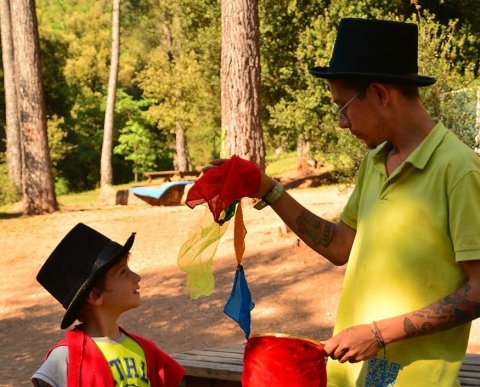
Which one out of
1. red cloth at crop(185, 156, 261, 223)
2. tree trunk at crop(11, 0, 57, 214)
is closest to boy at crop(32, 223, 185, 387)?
red cloth at crop(185, 156, 261, 223)

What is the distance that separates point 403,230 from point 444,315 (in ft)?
0.91

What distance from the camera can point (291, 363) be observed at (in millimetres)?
2555

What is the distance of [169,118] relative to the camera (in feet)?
103

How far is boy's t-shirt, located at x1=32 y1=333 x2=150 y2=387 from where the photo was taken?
301 cm

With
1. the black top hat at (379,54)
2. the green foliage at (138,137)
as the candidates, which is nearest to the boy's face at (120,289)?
the black top hat at (379,54)

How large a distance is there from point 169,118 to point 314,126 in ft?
35.6

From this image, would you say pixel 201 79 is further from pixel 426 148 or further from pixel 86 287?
pixel 426 148

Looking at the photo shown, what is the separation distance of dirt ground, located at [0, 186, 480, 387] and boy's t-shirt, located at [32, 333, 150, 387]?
3796 mm

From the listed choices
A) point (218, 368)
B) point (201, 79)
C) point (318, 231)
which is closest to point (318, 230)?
point (318, 231)

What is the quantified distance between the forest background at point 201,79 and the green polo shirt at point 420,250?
957 cm

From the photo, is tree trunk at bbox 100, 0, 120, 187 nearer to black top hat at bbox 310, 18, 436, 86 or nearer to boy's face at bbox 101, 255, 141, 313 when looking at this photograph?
boy's face at bbox 101, 255, 141, 313

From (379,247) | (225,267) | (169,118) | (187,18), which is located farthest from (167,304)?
(169,118)

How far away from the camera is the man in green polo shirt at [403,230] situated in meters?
2.52

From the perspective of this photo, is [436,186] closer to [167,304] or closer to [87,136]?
[167,304]
